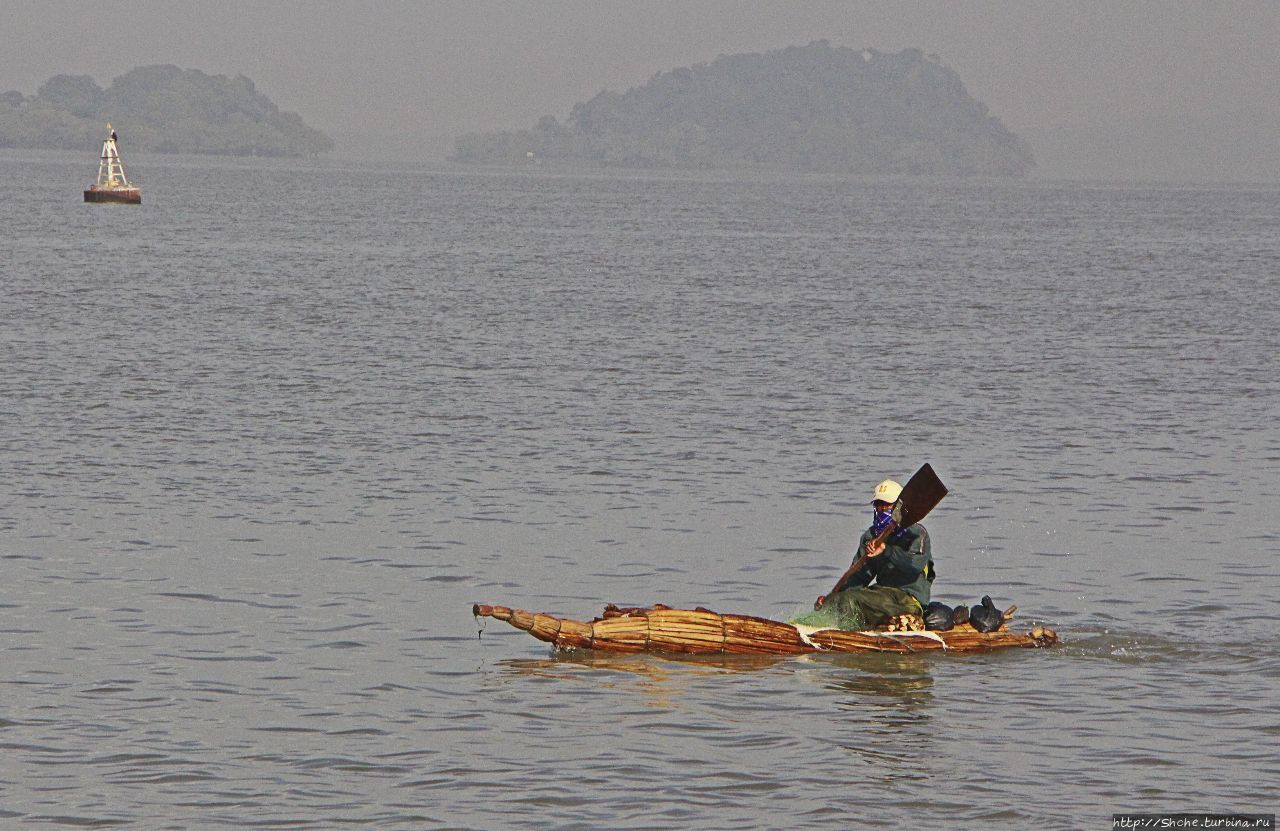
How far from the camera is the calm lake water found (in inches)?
576

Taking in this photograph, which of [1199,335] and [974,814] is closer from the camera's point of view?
[974,814]

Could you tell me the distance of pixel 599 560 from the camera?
22547 mm

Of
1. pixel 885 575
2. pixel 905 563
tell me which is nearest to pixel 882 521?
pixel 905 563

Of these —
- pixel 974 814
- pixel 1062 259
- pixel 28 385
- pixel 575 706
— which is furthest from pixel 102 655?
pixel 1062 259

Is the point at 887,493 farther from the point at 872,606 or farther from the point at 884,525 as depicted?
the point at 872,606

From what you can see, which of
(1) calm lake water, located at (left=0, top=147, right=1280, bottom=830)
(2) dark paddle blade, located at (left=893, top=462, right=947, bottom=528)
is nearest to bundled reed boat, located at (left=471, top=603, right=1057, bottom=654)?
(1) calm lake water, located at (left=0, top=147, right=1280, bottom=830)

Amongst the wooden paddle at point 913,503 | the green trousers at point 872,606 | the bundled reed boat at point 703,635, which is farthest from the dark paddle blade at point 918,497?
the bundled reed boat at point 703,635

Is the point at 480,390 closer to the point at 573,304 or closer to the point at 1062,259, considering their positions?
the point at 573,304

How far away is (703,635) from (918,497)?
272cm

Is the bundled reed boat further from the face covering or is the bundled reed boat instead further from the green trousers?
the face covering

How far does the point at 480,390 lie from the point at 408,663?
20163mm

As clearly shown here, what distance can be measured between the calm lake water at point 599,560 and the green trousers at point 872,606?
494mm

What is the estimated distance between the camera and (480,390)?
37812mm

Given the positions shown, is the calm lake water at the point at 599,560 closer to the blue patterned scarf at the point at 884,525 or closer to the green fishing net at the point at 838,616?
the green fishing net at the point at 838,616
